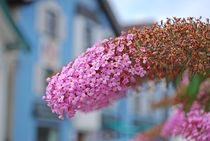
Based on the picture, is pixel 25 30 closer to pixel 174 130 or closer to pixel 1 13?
pixel 1 13

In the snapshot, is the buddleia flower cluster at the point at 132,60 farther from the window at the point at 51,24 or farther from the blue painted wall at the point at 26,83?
the window at the point at 51,24

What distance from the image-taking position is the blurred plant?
9.96ft

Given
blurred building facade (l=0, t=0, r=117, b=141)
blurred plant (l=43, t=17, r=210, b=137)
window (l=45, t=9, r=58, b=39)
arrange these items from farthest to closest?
window (l=45, t=9, r=58, b=39)
blurred building facade (l=0, t=0, r=117, b=141)
blurred plant (l=43, t=17, r=210, b=137)

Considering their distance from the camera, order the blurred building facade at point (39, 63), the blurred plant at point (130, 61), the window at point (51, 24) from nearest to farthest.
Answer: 1. the blurred plant at point (130, 61)
2. the blurred building facade at point (39, 63)
3. the window at point (51, 24)

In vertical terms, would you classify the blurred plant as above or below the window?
below

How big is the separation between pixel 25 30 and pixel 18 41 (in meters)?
2.33

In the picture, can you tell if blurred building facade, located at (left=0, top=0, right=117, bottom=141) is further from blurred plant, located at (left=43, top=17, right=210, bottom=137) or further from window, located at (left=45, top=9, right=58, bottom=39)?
blurred plant, located at (left=43, top=17, right=210, bottom=137)

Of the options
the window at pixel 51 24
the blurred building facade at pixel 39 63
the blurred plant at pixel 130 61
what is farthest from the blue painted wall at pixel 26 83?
the blurred plant at pixel 130 61

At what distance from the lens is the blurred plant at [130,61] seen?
3035 mm

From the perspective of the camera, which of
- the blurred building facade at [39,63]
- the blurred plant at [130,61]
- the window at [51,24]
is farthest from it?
the window at [51,24]

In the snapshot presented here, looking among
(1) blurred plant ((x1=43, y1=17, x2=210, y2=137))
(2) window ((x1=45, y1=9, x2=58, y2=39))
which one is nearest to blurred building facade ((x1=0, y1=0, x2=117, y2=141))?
(2) window ((x1=45, y1=9, x2=58, y2=39))

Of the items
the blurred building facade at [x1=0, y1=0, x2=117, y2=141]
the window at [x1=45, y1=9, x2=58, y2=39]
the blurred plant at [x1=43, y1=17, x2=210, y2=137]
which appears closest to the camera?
the blurred plant at [x1=43, y1=17, x2=210, y2=137]

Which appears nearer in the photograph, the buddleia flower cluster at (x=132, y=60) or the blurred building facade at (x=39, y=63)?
the buddleia flower cluster at (x=132, y=60)

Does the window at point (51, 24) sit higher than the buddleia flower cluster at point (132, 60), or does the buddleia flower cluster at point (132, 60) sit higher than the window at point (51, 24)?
the window at point (51, 24)
